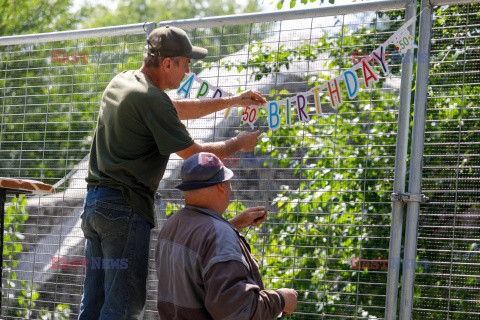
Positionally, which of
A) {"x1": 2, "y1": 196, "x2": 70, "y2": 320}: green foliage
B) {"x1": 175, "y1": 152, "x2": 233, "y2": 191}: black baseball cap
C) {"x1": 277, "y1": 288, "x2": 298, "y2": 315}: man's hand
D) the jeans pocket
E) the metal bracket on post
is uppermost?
{"x1": 175, "y1": 152, "x2": 233, "y2": 191}: black baseball cap

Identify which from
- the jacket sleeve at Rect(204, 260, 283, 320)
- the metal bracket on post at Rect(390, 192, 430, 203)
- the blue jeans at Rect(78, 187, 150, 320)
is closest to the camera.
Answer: the jacket sleeve at Rect(204, 260, 283, 320)

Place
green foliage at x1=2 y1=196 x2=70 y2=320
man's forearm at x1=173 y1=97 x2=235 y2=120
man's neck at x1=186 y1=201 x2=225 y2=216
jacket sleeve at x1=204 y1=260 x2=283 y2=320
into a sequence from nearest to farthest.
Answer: jacket sleeve at x1=204 y1=260 x2=283 y2=320 < man's neck at x1=186 y1=201 x2=225 y2=216 < man's forearm at x1=173 y1=97 x2=235 y2=120 < green foliage at x1=2 y1=196 x2=70 y2=320

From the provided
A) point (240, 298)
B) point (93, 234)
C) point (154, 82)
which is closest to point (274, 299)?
point (240, 298)

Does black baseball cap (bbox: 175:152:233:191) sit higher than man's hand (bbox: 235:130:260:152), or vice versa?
man's hand (bbox: 235:130:260:152)

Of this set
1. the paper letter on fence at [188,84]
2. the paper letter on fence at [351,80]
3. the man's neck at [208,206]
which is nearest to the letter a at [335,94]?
the paper letter on fence at [351,80]

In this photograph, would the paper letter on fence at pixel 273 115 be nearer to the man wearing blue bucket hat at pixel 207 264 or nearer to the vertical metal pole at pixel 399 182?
the vertical metal pole at pixel 399 182

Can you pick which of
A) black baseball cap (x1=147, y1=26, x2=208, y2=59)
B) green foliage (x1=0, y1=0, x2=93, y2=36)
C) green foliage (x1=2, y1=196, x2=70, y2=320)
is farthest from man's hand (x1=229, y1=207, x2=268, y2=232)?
green foliage (x1=0, y1=0, x2=93, y2=36)

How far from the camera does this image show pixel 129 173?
10.2 ft

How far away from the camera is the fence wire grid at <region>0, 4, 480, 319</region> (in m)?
3.76

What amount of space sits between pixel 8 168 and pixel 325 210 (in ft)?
8.81

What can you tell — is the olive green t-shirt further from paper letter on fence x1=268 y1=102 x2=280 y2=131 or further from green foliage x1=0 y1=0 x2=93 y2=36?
green foliage x1=0 y1=0 x2=93 y2=36

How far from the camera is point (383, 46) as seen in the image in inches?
135

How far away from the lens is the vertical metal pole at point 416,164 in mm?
3357

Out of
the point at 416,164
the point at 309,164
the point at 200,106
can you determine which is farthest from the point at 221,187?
the point at 309,164
